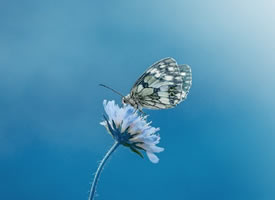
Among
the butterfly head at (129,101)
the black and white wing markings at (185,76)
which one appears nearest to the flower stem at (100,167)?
the butterfly head at (129,101)

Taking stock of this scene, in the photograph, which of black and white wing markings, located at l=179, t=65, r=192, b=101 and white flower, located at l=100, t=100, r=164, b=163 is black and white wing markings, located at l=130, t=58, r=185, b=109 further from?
white flower, located at l=100, t=100, r=164, b=163

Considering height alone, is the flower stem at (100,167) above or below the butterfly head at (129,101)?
below

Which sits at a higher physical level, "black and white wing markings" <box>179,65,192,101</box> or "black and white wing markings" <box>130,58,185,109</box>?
"black and white wing markings" <box>179,65,192,101</box>

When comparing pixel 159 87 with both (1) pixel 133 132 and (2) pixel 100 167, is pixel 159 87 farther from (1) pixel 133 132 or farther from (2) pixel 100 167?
(2) pixel 100 167

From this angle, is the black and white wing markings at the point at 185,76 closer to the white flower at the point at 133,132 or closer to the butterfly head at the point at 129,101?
the butterfly head at the point at 129,101

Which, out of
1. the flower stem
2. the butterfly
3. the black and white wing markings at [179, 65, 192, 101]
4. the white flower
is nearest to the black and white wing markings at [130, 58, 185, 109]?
the butterfly

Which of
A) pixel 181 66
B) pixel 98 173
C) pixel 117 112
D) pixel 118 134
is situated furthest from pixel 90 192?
pixel 181 66

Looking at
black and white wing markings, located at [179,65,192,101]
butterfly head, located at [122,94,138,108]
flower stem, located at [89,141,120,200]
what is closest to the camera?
flower stem, located at [89,141,120,200]

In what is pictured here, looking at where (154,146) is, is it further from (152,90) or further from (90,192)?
(90,192)

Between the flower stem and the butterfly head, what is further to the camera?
the butterfly head
